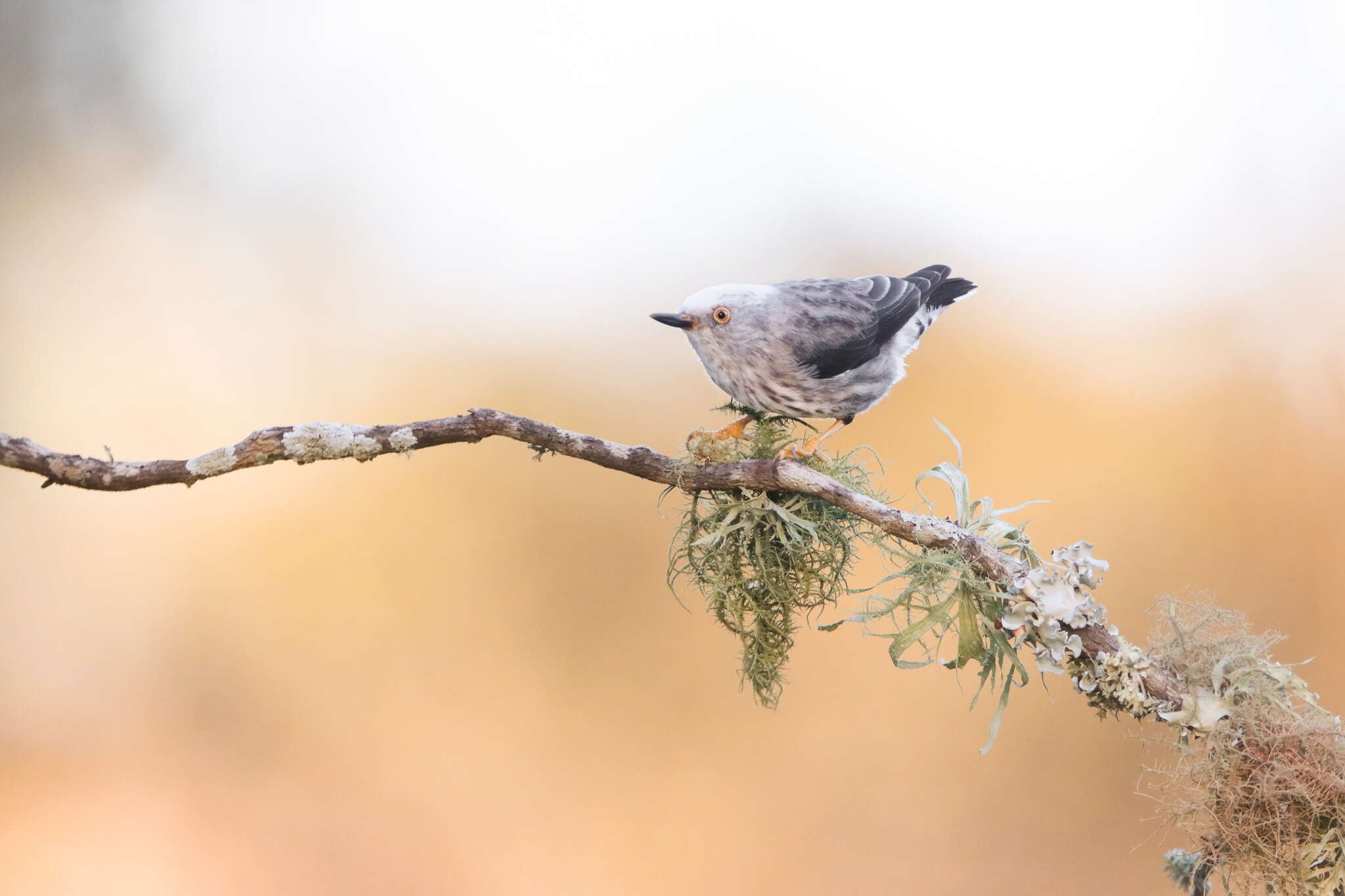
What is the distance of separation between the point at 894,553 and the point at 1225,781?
0.67m

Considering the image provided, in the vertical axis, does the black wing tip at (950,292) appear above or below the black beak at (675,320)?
above

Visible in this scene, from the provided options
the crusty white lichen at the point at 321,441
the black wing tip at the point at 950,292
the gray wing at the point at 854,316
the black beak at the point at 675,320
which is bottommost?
the crusty white lichen at the point at 321,441

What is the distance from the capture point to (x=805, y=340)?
1881mm

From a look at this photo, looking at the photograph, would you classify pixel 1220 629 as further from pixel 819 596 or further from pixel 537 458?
pixel 537 458

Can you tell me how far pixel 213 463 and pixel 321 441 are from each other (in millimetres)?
198

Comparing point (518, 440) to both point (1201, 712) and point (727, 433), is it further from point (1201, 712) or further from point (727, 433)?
point (1201, 712)

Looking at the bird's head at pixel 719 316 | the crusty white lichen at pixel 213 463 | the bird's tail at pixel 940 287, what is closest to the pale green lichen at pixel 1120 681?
the bird's head at pixel 719 316

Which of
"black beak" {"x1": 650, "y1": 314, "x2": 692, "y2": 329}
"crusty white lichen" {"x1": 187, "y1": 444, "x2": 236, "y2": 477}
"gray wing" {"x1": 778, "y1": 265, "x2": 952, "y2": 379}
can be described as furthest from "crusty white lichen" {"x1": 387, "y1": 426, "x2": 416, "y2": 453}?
"gray wing" {"x1": 778, "y1": 265, "x2": 952, "y2": 379}

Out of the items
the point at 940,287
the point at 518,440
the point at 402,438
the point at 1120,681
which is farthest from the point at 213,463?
the point at 940,287

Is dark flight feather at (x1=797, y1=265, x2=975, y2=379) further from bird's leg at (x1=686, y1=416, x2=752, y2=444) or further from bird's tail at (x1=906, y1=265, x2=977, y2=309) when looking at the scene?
bird's leg at (x1=686, y1=416, x2=752, y2=444)

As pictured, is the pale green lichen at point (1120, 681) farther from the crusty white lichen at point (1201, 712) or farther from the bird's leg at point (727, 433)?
the bird's leg at point (727, 433)

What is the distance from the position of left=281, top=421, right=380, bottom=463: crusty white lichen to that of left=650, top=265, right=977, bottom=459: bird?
685 millimetres

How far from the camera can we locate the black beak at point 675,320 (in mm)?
1810

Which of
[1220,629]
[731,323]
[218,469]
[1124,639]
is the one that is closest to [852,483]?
[731,323]
